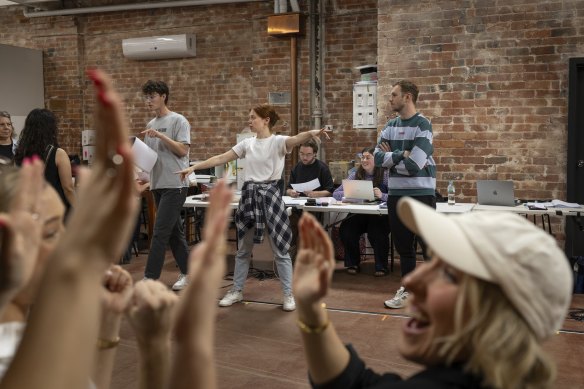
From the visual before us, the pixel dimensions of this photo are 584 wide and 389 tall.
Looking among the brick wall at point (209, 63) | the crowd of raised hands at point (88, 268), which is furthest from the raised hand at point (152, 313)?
the brick wall at point (209, 63)

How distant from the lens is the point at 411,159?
4277mm

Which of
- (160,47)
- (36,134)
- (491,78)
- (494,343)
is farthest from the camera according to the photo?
(160,47)

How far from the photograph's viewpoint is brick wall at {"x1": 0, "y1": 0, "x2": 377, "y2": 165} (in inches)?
307

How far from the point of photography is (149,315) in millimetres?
1033

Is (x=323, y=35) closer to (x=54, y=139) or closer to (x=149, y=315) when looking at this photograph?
(x=54, y=139)

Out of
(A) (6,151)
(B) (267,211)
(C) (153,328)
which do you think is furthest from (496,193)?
(C) (153,328)

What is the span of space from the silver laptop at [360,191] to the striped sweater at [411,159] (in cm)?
119

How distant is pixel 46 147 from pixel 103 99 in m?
3.64

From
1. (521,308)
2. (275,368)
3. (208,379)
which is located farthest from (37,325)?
(275,368)

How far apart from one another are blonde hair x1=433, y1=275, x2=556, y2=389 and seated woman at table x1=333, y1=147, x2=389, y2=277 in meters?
4.86

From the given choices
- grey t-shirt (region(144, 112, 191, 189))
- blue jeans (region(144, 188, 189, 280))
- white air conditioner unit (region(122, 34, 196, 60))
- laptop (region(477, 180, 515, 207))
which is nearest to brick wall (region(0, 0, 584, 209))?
white air conditioner unit (region(122, 34, 196, 60))

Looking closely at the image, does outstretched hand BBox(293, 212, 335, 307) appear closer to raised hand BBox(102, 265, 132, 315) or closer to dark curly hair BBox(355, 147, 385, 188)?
raised hand BBox(102, 265, 132, 315)

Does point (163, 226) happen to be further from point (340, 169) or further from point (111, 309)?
point (111, 309)

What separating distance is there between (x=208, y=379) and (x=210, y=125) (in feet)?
26.4
